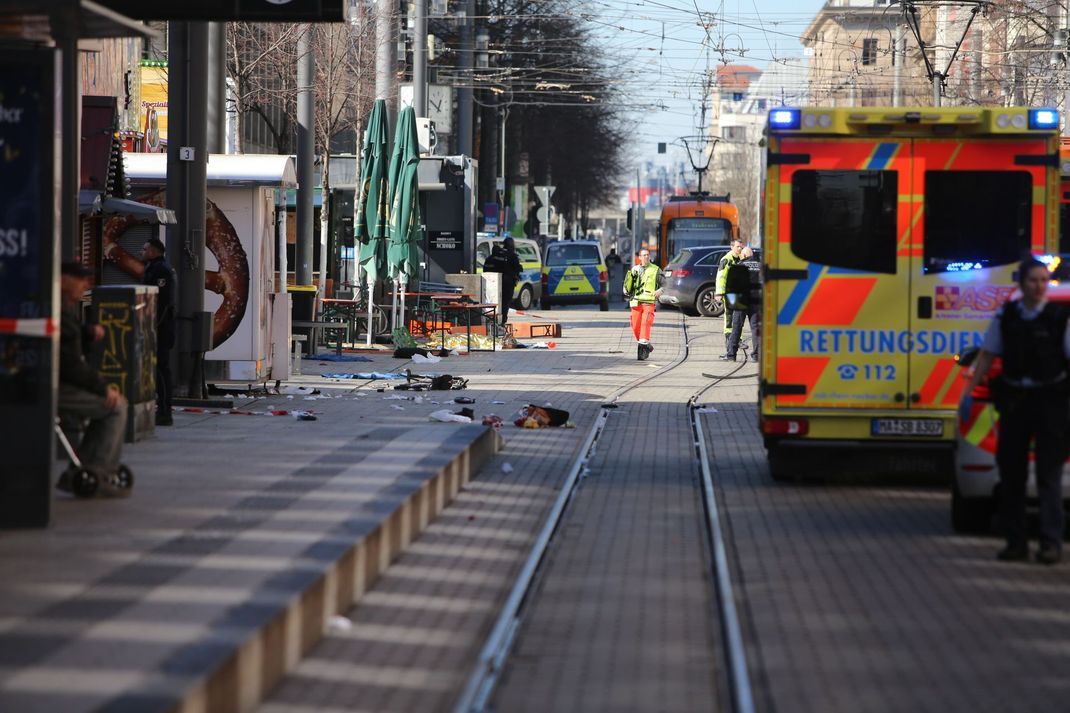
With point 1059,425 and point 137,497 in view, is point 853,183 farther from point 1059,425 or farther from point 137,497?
point 137,497

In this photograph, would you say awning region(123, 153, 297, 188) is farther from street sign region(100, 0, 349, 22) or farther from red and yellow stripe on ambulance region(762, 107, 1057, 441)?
red and yellow stripe on ambulance region(762, 107, 1057, 441)

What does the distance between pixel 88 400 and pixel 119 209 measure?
6683 mm

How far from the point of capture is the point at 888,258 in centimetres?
1302

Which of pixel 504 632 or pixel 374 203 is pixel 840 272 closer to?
pixel 504 632

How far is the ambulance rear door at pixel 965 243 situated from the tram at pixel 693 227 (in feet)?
123

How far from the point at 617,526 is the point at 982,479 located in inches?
88.9

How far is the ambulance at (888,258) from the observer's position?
1289cm

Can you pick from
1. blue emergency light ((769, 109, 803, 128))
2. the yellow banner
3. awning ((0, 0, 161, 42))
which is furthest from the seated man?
the yellow banner

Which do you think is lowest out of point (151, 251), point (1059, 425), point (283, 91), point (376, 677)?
point (376, 677)

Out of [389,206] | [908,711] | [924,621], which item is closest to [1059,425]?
[924,621]

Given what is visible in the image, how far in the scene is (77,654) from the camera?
605cm

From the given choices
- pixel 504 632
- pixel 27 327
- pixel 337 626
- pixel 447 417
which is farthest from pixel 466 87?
pixel 504 632

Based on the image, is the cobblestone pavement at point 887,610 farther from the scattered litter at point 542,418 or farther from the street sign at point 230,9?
the scattered litter at point 542,418

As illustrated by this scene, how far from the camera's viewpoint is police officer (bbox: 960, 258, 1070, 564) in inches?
383
